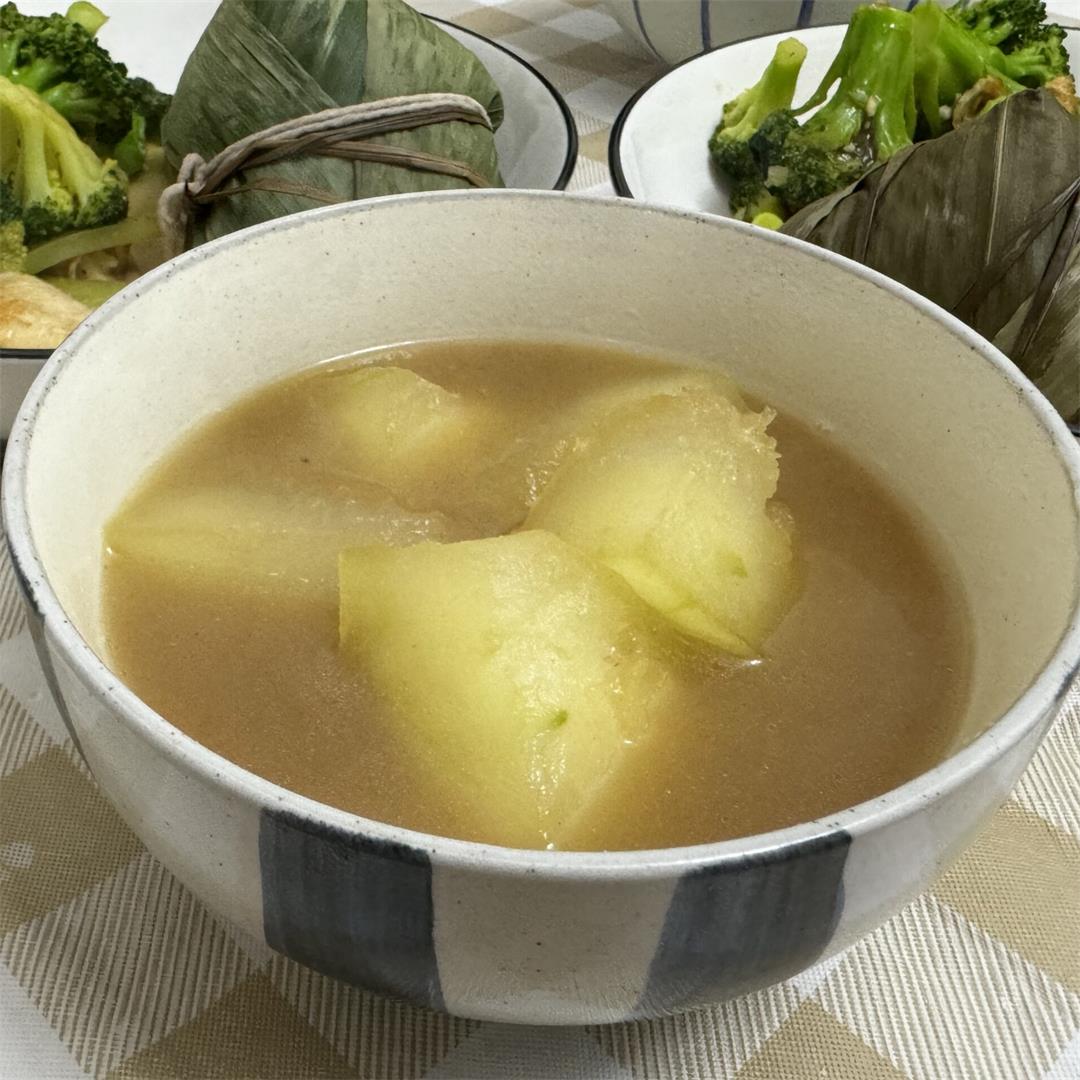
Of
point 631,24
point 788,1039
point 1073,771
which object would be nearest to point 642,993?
point 788,1039

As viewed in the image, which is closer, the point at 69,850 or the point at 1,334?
the point at 69,850

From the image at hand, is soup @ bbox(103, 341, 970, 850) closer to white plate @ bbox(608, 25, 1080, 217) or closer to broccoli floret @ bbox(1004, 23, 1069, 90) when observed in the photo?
white plate @ bbox(608, 25, 1080, 217)

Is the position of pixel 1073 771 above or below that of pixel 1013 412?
below

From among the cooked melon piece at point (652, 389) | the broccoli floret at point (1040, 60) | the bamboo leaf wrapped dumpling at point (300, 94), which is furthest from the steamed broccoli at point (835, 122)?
the cooked melon piece at point (652, 389)

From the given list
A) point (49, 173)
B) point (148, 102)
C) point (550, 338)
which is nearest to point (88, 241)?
point (49, 173)

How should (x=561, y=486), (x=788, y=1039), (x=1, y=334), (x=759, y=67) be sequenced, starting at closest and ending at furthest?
(x=788, y=1039), (x=561, y=486), (x=1, y=334), (x=759, y=67)

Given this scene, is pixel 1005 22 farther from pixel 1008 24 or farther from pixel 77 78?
pixel 77 78

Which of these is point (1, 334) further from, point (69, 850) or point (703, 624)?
point (703, 624)
